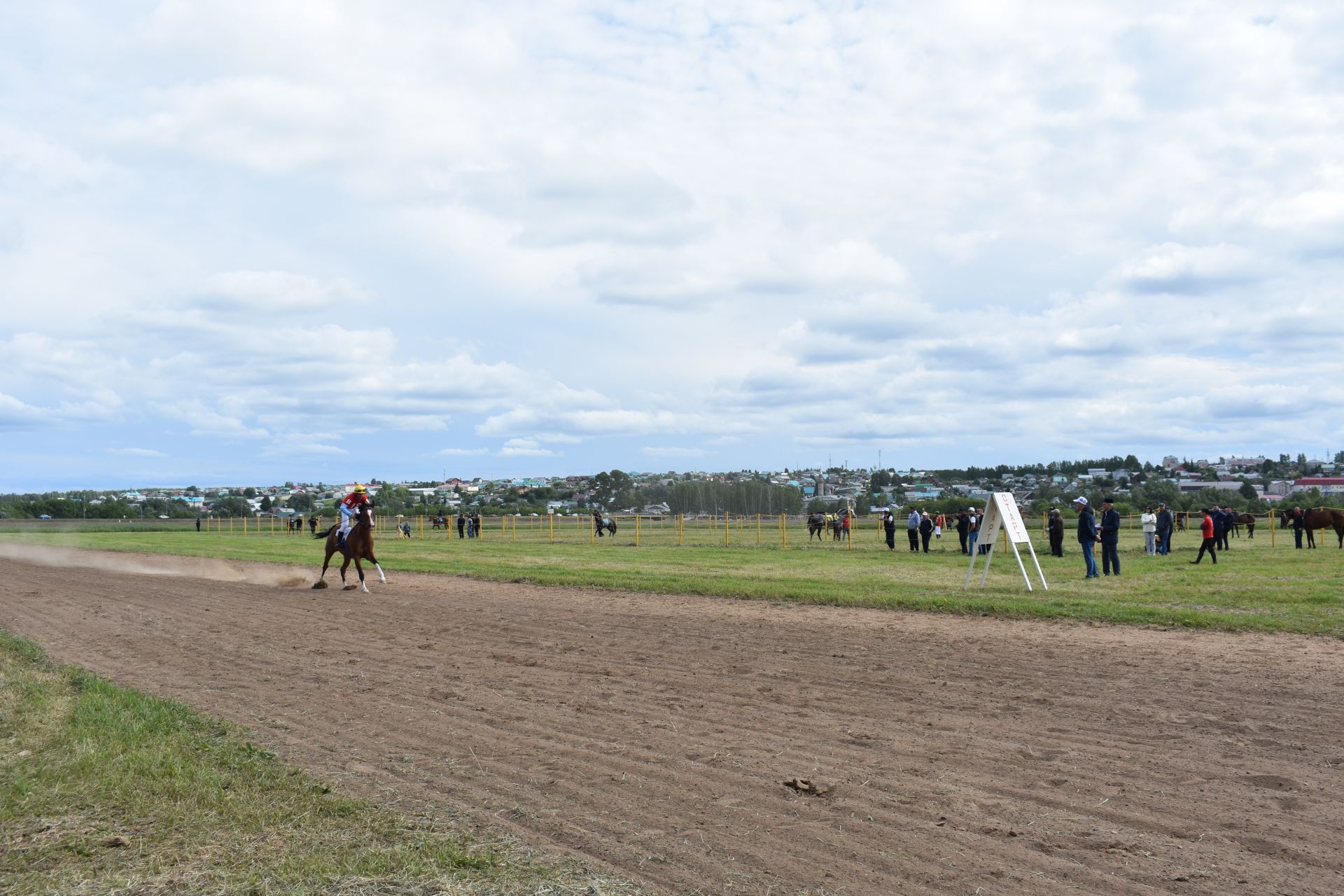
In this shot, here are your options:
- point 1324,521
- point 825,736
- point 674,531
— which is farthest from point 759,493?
point 825,736

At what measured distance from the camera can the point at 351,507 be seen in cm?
2114

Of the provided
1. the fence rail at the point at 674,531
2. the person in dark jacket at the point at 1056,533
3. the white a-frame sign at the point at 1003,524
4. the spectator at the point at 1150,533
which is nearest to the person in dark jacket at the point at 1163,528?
the spectator at the point at 1150,533

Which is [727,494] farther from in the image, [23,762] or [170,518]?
[23,762]

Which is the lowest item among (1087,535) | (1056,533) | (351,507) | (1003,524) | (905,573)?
(905,573)

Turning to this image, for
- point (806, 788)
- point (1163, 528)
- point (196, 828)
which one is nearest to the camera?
point (196, 828)

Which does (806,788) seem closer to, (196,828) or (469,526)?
(196,828)

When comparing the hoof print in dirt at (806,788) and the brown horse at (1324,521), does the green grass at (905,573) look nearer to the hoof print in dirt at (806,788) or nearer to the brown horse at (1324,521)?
the brown horse at (1324,521)

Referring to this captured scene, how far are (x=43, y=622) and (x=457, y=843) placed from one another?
1399 cm

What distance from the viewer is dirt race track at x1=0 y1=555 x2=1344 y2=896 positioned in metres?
5.50

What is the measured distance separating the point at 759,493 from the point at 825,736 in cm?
8430

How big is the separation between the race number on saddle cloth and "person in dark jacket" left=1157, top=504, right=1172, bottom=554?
2449 centimetres

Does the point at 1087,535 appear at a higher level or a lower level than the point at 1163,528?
higher

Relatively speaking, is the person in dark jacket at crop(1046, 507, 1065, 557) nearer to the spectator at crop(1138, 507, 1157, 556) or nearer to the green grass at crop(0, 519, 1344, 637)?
the green grass at crop(0, 519, 1344, 637)

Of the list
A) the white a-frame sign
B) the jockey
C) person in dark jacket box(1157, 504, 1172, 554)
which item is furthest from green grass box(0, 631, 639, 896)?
person in dark jacket box(1157, 504, 1172, 554)
